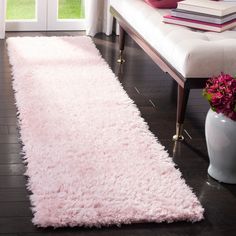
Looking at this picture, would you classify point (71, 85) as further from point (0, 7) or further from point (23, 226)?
point (23, 226)

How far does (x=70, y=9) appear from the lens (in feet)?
15.6

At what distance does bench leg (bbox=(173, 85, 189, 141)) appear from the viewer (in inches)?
109

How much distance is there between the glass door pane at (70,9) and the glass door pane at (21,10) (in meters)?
0.23

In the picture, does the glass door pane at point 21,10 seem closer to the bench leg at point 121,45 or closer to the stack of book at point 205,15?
the bench leg at point 121,45

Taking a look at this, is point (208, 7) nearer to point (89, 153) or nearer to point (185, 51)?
point (185, 51)

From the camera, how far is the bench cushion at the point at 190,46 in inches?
106

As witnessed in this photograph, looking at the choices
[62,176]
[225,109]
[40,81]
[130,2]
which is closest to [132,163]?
[62,176]

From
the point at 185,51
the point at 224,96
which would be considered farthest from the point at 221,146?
the point at 185,51

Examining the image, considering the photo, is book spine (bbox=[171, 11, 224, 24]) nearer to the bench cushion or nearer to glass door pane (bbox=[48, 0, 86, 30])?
the bench cushion

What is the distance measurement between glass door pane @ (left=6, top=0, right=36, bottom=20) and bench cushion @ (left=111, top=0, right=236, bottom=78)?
4.82 ft

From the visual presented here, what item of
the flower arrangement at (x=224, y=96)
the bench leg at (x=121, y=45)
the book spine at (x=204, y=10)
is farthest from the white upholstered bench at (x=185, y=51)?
the bench leg at (x=121, y=45)

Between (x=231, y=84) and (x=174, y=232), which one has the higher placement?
(x=231, y=84)

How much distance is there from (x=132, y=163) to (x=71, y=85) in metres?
1.08

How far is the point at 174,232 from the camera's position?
211 centimetres
